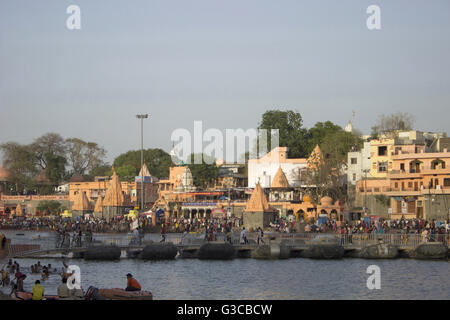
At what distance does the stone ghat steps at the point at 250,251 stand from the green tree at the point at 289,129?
47767mm

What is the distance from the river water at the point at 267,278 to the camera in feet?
96.1

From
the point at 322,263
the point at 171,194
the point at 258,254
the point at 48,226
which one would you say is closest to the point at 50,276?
the point at 258,254

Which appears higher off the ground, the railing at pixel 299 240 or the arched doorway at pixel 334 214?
the arched doorway at pixel 334 214

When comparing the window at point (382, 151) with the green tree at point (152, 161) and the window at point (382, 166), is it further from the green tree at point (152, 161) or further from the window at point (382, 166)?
the green tree at point (152, 161)

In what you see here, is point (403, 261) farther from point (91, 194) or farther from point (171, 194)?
point (91, 194)

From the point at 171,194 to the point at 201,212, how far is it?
27.7 feet

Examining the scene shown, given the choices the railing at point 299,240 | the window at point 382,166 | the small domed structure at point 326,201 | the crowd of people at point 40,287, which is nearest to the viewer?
the crowd of people at point 40,287

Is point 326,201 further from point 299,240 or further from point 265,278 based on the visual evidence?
point 265,278

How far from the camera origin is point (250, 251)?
42000mm

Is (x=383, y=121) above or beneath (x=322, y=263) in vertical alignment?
above

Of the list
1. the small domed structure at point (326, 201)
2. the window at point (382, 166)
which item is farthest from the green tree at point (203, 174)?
the small domed structure at point (326, 201)

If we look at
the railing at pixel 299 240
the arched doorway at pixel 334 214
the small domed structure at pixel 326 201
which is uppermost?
the small domed structure at pixel 326 201

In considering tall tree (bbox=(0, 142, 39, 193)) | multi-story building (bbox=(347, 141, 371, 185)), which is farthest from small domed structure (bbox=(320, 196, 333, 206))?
tall tree (bbox=(0, 142, 39, 193))

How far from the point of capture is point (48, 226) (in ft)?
226
